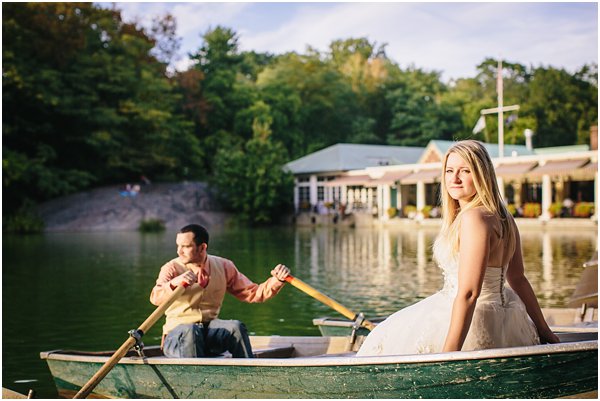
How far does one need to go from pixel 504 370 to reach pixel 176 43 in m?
40.0

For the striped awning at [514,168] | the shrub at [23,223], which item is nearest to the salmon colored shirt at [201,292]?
the striped awning at [514,168]

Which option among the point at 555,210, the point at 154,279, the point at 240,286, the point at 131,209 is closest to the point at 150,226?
the point at 131,209

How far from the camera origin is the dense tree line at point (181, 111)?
33.0 meters

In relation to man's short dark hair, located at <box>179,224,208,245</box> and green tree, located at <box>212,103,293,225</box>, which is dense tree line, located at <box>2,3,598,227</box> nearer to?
green tree, located at <box>212,103,293,225</box>

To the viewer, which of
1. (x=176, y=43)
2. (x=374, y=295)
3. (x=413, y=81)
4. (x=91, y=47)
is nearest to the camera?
(x=374, y=295)

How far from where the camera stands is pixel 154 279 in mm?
13234

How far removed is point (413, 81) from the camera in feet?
182

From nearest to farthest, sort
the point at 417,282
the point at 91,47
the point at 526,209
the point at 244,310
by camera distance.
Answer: the point at 244,310, the point at 417,282, the point at 526,209, the point at 91,47

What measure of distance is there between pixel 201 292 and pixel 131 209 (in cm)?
2914

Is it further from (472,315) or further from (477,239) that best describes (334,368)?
(477,239)

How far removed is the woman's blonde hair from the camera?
344cm

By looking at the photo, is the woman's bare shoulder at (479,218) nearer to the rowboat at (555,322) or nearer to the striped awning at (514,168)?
the rowboat at (555,322)

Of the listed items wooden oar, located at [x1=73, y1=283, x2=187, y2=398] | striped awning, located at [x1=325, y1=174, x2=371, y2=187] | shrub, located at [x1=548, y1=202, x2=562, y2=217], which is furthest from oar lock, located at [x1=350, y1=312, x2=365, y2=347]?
striped awning, located at [x1=325, y1=174, x2=371, y2=187]

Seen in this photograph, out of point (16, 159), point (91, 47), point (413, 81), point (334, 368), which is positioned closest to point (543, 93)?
point (413, 81)
